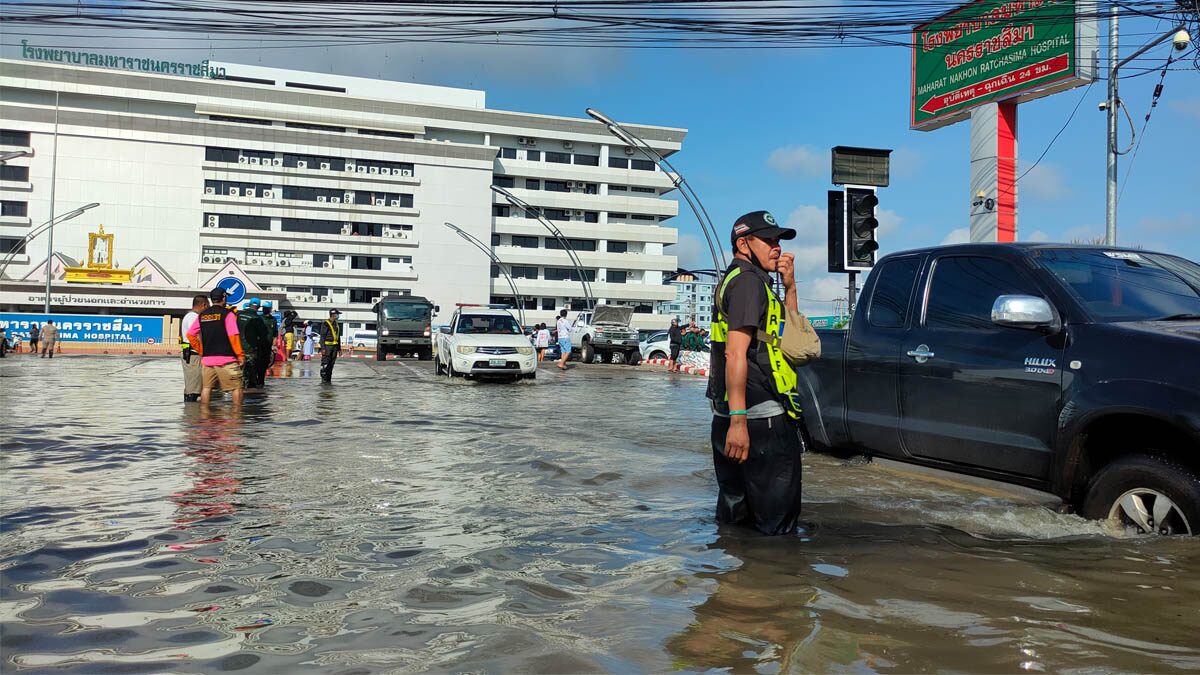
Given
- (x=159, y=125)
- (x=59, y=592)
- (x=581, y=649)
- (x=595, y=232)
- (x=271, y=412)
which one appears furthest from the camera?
(x=595, y=232)

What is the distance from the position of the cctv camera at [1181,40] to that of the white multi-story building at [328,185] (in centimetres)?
6561

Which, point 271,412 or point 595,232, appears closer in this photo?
point 271,412

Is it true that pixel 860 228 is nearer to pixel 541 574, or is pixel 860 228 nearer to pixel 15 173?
pixel 541 574

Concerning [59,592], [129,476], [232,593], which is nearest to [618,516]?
[232,593]

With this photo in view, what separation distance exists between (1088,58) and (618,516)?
22.0m

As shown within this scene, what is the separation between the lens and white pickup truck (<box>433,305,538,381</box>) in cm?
2156

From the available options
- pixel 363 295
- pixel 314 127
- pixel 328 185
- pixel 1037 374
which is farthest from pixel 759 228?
pixel 314 127

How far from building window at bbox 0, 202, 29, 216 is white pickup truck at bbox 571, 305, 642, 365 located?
5174 centimetres

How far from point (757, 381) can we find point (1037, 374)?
169cm

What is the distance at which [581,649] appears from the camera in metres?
3.21

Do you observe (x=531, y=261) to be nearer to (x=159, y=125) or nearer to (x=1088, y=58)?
(x=159, y=125)

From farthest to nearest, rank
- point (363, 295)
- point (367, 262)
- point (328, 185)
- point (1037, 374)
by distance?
point (367, 262) < point (363, 295) < point (328, 185) < point (1037, 374)

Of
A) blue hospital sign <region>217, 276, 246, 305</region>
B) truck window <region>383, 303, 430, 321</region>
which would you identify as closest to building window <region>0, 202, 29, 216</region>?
truck window <region>383, 303, 430, 321</region>

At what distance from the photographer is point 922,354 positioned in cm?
584
